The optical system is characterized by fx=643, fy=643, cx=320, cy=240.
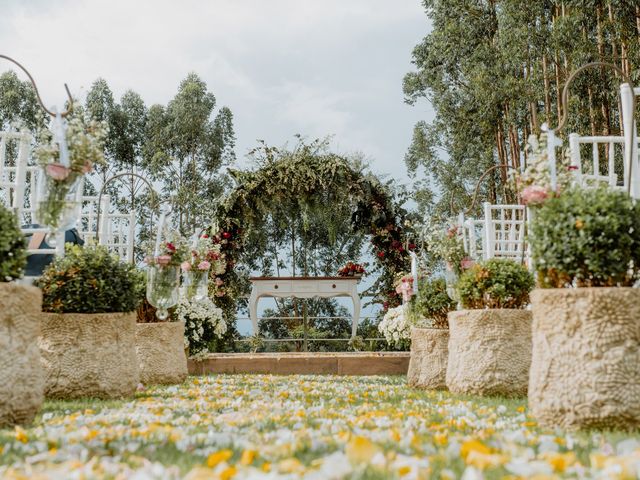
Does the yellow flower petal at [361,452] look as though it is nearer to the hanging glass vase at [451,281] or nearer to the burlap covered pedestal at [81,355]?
the burlap covered pedestal at [81,355]

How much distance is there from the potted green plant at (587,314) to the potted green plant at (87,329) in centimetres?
247

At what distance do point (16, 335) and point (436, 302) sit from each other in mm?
3244

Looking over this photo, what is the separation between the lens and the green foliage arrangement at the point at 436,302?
5086mm

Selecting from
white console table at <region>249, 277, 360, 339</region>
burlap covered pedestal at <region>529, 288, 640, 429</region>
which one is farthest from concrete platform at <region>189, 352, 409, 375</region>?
burlap covered pedestal at <region>529, 288, 640, 429</region>

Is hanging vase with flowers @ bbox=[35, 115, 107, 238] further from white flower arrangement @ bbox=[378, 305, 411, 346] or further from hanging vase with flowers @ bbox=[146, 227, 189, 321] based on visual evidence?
white flower arrangement @ bbox=[378, 305, 411, 346]

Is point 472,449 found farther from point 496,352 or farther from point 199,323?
point 199,323

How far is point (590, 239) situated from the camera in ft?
8.33

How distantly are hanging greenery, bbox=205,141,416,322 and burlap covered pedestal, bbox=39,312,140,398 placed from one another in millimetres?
5386

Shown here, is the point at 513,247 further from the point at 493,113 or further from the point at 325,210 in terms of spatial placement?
the point at 493,113

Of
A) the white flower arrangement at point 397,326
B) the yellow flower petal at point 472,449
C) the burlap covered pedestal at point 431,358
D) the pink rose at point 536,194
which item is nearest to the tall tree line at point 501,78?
the white flower arrangement at point 397,326

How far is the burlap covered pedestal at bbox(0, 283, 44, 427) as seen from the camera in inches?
105

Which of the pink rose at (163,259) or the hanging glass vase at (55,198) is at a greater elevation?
the hanging glass vase at (55,198)

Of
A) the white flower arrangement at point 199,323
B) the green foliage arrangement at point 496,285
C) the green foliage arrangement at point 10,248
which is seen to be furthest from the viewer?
the white flower arrangement at point 199,323

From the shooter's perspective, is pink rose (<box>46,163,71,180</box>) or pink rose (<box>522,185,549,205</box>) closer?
pink rose (<box>522,185,549,205</box>)
